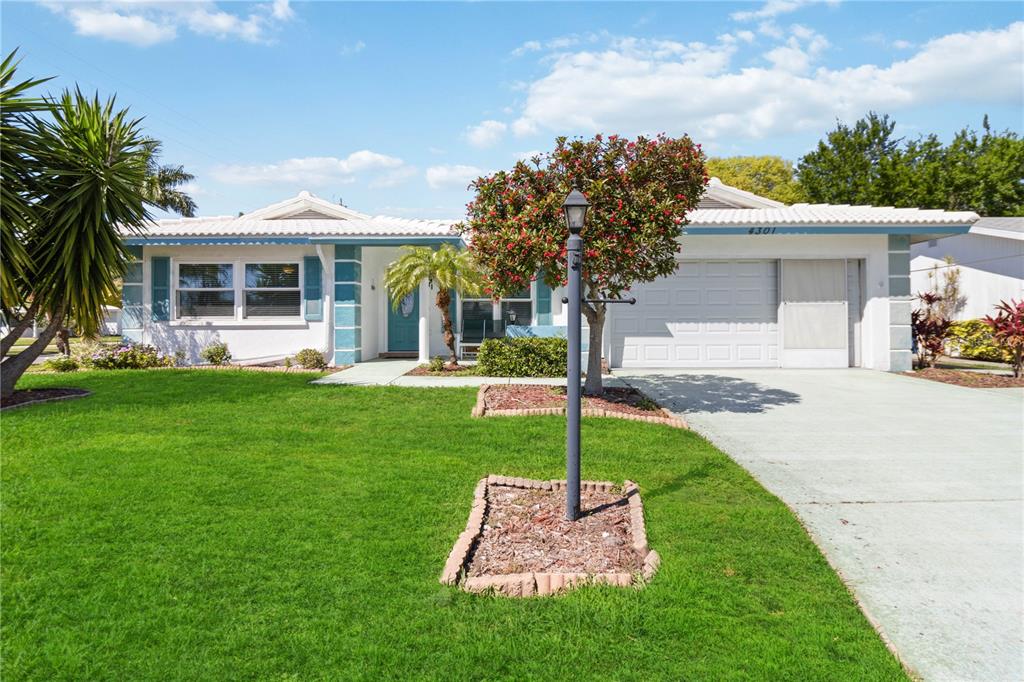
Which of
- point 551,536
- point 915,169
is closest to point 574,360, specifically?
point 551,536

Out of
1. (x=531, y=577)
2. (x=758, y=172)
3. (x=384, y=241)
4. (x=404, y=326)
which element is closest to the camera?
(x=531, y=577)

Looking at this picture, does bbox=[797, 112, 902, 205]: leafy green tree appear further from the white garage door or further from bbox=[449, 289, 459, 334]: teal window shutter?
bbox=[449, 289, 459, 334]: teal window shutter


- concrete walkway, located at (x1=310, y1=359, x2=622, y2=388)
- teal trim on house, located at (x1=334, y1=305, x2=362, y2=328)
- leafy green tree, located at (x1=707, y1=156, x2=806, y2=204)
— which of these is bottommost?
concrete walkway, located at (x1=310, y1=359, x2=622, y2=388)

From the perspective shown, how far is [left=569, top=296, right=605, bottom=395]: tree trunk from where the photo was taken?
28.8 feet

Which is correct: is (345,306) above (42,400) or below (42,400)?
above

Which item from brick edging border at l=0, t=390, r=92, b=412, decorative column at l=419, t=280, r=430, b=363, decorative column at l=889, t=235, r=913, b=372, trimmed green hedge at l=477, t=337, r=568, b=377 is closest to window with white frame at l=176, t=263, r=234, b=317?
decorative column at l=419, t=280, r=430, b=363

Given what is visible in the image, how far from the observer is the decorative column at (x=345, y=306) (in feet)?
45.6

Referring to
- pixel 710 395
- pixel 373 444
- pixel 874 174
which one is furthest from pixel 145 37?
pixel 874 174

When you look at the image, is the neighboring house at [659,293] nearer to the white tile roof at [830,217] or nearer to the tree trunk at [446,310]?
the white tile roof at [830,217]

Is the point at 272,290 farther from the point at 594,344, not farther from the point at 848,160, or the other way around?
the point at 848,160

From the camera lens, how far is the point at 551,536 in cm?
419

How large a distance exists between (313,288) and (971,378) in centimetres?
1409

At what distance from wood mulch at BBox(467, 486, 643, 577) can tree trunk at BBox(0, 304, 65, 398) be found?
8.07m

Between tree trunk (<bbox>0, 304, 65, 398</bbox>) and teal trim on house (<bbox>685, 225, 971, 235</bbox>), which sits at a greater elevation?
teal trim on house (<bbox>685, 225, 971, 235</bbox>)
